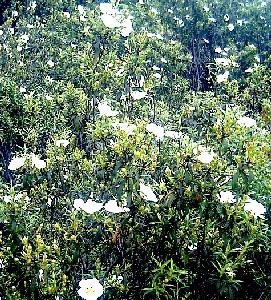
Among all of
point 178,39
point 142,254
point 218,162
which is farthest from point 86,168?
point 178,39

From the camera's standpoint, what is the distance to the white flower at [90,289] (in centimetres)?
286

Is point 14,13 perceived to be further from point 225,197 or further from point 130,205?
point 225,197

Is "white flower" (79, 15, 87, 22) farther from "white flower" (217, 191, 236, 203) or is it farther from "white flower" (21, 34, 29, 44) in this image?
"white flower" (217, 191, 236, 203)

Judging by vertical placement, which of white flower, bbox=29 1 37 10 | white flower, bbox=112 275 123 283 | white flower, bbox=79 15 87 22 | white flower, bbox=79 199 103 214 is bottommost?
white flower, bbox=112 275 123 283

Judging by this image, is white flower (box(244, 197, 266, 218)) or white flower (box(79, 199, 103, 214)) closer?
white flower (box(244, 197, 266, 218))

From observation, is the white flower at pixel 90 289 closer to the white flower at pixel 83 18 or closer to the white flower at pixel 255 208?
the white flower at pixel 255 208

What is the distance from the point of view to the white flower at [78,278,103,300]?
9.38 ft

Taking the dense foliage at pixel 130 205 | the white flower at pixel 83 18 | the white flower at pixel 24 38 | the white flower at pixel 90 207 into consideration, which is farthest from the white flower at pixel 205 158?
the white flower at pixel 83 18

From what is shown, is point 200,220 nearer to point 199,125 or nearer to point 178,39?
point 199,125

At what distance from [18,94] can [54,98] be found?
54 centimetres

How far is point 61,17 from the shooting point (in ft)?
25.0

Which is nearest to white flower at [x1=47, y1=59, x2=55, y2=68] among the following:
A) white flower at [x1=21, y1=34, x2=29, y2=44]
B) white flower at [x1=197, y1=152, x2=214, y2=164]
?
white flower at [x1=21, y1=34, x2=29, y2=44]

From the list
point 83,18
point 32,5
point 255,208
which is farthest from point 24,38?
point 255,208

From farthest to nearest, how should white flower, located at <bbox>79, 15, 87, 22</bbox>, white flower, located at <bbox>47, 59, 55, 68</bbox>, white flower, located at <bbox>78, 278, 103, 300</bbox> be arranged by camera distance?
1. white flower, located at <bbox>79, 15, 87, 22</bbox>
2. white flower, located at <bbox>47, 59, 55, 68</bbox>
3. white flower, located at <bbox>78, 278, 103, 300</bbox>
